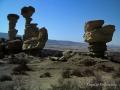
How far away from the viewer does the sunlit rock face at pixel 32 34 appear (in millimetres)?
43688

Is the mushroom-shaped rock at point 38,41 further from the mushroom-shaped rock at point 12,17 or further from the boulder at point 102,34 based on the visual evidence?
the mushroom-shaped rock at point 12,17

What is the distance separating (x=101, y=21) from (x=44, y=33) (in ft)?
46.3

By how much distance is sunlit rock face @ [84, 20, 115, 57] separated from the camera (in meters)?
30.6

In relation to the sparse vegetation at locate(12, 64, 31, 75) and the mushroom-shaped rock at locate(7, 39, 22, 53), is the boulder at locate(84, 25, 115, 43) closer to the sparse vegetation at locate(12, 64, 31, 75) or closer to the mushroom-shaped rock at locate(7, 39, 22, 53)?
the sparse vegetation at locate(12, 64, 31, 75)

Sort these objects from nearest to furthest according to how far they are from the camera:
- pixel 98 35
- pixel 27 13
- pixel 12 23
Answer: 1. pixel 98 35
2. pixel 27 13
3. pixel 12 23

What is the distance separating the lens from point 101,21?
30.8m

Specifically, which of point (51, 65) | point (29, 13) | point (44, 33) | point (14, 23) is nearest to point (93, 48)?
point (51, 65)

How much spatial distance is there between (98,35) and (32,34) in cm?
2057

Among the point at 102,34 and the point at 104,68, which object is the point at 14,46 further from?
the point at 104,68

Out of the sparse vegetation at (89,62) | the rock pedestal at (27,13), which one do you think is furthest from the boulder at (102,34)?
the rock pedestal at (27,13)

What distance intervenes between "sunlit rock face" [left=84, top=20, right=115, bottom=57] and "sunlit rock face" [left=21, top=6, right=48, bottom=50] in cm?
1304

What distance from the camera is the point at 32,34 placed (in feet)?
160

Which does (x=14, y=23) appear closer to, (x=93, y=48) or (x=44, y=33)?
(x=44, y=33)

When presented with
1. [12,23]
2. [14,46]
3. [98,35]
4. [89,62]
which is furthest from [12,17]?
[89,62]
